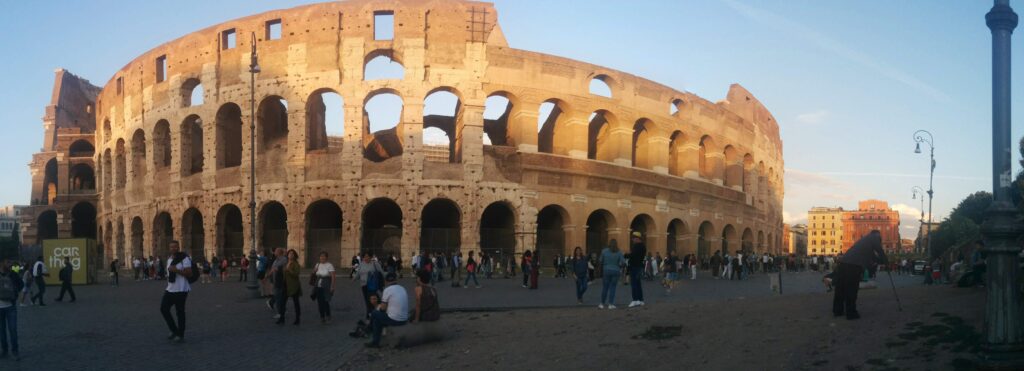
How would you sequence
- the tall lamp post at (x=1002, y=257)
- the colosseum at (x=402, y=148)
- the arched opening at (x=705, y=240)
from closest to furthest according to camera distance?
the tall lamp post at (x=1002, y=257)
the colosseum at (x=402, y=148)
the arched opening at (x=705, y=240)

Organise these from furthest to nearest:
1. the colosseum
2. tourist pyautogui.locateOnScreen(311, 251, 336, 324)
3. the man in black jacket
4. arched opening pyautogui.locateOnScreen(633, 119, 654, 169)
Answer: arched opening pyautogui.locateOnScreen(633, 119, 654, 169)
the colosseum
tourist pyautogui.locateOnScreen(311, 251, 336, 324)
the man in black jacket

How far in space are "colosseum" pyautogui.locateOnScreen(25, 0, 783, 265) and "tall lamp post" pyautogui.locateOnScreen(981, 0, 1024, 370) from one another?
26.8 m

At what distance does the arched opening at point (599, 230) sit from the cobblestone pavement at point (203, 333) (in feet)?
53.8

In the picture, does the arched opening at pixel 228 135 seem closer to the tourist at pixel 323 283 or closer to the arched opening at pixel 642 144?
the arched opening at pixel 642 144

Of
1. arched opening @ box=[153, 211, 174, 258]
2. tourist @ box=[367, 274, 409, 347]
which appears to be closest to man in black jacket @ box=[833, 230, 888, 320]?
tourist @ box=[367, 274, 409, 347]

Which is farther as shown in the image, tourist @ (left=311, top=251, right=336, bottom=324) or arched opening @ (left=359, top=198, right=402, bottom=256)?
arched opening @ (left=359, top=198, right=402, bottom=256)

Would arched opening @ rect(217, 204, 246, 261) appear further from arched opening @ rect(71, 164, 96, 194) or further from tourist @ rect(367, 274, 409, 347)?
tourist @ rect(367, 274, 409, 347)

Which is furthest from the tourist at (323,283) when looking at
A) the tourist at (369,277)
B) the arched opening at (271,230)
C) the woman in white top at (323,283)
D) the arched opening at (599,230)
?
the arched opening at (599,230)

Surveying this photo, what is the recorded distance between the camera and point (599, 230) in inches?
1580

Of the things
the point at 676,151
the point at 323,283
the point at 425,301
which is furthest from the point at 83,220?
the point at 425,301

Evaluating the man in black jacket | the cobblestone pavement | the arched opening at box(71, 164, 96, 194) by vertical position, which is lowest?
the cobblestone pavement

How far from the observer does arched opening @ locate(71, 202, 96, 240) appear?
189 ft

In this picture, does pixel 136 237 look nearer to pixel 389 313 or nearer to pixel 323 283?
pixel 323 283

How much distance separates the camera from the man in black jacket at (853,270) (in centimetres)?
980
